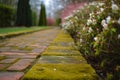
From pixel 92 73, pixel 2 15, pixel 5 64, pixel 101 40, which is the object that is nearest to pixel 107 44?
pixel 101 40

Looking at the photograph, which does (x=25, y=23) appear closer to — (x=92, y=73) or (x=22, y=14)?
(x=22, y=14)

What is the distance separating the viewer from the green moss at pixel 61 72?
1531 mm

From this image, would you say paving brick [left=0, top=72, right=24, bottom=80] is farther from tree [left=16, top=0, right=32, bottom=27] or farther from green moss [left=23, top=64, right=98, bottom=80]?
tree [left=16, top=0, right=32, bottom=27]

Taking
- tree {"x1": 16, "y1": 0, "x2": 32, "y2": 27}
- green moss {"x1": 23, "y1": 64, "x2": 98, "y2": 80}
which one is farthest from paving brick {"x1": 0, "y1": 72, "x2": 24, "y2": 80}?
tree {"x1": 16, "y1": 0, "x2": 32, "y2": 27}

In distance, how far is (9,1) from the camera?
27.5m

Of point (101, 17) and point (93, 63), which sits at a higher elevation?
point (101, 17)

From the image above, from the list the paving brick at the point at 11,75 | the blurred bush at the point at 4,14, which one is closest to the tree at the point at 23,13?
the blurred bush at the point at 4,14

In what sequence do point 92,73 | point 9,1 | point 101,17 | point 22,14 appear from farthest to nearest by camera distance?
point 9,1, point 22,14, point 101,17, point 92,73

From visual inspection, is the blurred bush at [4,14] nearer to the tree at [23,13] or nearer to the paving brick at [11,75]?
the tree at [23,13]

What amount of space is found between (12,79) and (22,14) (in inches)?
602

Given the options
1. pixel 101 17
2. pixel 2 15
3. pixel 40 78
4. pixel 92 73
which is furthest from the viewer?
pixel 2 15

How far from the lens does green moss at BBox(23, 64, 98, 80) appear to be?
5.02 feet

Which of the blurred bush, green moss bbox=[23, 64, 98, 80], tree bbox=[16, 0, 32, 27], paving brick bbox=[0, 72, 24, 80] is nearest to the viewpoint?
green moss bbox=[23, 64, 98, 80]

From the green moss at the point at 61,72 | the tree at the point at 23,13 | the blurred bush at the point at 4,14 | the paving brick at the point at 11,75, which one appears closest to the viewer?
the green moss at the point at 61,72
